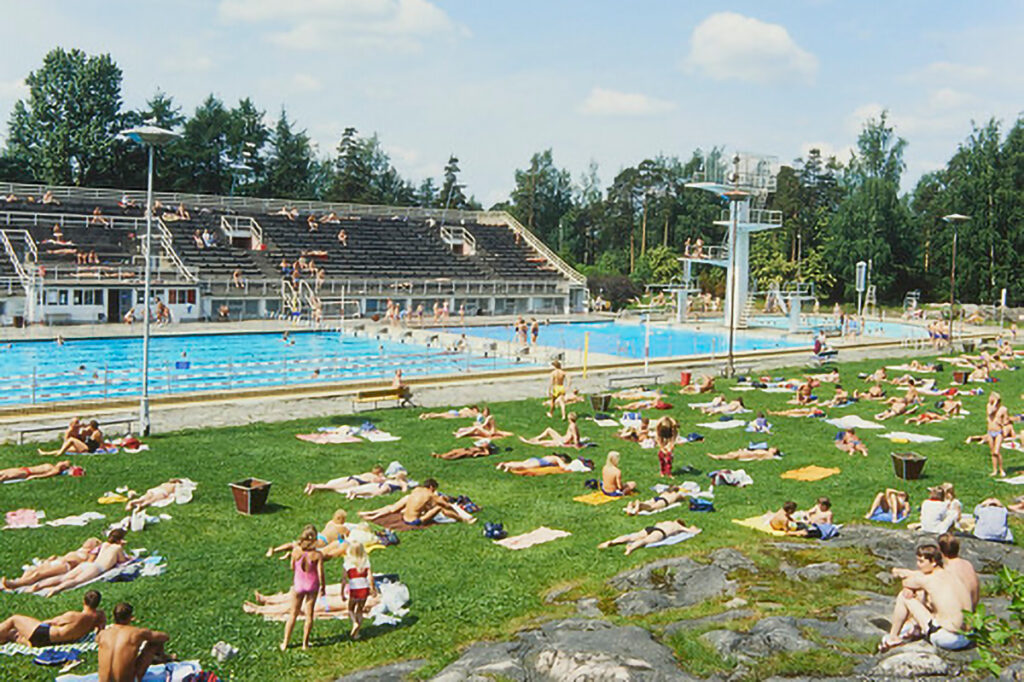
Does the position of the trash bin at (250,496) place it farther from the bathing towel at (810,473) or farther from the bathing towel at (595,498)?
the bathing towel at (810,473)

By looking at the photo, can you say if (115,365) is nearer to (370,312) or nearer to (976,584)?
(370,312)

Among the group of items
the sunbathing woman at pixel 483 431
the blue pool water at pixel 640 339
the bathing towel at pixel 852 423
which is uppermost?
the blue pool water at pixel 640 339

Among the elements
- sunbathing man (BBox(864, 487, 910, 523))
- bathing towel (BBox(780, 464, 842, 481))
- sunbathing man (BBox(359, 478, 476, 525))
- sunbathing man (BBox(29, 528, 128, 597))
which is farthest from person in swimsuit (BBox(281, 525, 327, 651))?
bathing towel (BBox(780, 464, 842, 481))

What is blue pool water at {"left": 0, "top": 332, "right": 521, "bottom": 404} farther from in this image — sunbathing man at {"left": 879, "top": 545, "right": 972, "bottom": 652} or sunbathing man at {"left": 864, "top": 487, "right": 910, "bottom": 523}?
sunbathing man at {"left": 879, "top": 545, "right": 972, "bottom": 652}

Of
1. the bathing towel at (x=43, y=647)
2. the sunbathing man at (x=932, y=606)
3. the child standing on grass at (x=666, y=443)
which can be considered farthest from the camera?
the child standing on grass at (x=666, y=443)

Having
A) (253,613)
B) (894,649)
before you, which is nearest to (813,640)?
(894,649)

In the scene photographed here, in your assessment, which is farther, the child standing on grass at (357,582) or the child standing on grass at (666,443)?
the child standing on grass at (666,443)

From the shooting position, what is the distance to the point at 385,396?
72.0 ft

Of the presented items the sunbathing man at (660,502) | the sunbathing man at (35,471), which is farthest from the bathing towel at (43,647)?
the sunbathing man at (660,502)

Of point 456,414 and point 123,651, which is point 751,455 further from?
point 123,651

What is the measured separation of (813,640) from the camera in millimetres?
7621

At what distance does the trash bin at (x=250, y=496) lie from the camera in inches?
497

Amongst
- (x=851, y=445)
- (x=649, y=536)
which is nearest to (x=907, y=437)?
(x=851, y=445)

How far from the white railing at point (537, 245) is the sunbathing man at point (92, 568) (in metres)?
49.6
